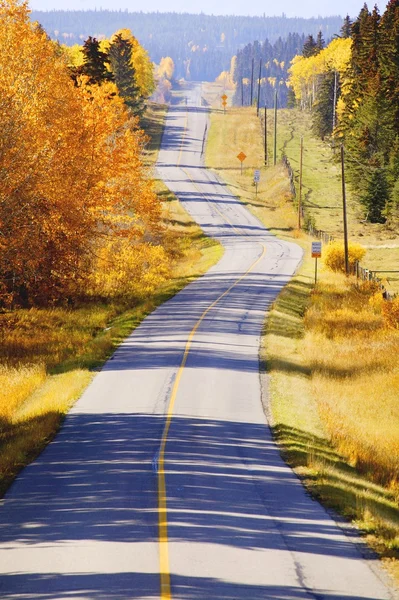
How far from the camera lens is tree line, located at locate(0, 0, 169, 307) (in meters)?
25.4

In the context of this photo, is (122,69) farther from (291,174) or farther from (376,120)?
(376,120)

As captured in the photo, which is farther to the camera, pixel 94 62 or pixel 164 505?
pixel 94 62

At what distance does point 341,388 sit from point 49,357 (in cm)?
1118

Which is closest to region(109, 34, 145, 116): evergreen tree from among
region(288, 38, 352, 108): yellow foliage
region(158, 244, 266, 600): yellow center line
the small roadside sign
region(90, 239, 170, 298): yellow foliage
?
region(288, 38, 352, 108): yellow foliage

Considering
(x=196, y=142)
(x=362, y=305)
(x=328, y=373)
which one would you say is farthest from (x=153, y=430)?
(x=196, y=142)

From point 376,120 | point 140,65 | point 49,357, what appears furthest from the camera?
point 140,65

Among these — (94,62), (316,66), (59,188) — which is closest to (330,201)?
(94,62)

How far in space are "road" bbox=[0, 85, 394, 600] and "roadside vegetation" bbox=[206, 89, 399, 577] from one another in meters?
0.68

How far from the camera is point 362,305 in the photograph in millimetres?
41438

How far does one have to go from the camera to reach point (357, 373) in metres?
28.7

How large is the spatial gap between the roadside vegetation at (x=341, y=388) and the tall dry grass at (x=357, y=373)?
0.04 meters

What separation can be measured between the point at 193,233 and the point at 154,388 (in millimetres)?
41942

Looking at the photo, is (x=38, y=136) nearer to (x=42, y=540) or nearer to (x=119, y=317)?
(x=119, y=317)

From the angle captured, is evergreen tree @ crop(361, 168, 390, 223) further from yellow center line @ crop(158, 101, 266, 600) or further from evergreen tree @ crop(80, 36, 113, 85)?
yellow center line @ crop(158, 101, 266, 600)
